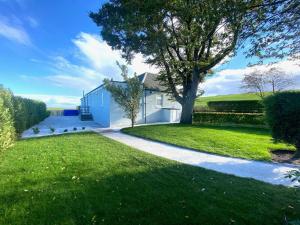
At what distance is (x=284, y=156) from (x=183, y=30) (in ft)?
32.6

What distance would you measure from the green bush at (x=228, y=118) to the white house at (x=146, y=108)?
14.6 ft

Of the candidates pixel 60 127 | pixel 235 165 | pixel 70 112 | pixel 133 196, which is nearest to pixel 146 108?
pixel 60 127

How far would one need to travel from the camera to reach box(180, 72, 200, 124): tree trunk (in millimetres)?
17303

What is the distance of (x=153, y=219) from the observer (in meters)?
3.13

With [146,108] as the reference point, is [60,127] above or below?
below

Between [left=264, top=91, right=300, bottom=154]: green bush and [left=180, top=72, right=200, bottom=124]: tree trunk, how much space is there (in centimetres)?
1022

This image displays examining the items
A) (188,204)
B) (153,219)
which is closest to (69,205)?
(153,219)

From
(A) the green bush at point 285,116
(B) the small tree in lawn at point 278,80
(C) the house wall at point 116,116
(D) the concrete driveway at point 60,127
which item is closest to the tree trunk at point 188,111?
(C) the house wall at point 116,116

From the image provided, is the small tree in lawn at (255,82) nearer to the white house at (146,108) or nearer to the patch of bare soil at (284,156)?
the white house at (146,108)

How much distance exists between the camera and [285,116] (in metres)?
6.77

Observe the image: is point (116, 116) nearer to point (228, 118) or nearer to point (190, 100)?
point (190, 100)

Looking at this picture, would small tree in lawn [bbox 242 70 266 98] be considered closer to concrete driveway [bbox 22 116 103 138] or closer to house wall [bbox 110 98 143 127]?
house wall [bbox 110 98 143 127]

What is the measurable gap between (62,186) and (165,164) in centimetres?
314

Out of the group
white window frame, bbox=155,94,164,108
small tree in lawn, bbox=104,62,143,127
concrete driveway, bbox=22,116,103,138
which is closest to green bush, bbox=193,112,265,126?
white window frame, bbox=155,94,164,108
